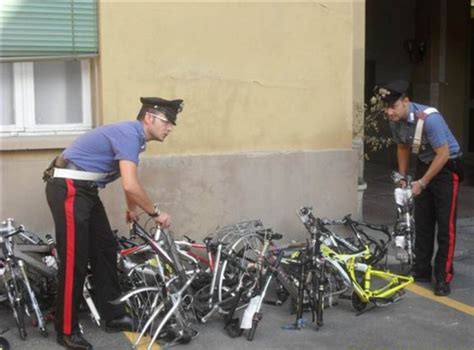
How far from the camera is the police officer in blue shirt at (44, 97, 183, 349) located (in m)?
4.66

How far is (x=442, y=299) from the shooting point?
5926 mm

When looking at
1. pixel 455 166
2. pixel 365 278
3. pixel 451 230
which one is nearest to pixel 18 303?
pixel 365 278

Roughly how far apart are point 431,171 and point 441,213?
15.8 inches

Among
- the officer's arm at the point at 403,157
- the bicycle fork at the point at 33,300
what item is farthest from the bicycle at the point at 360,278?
the bicycle fork at the point at 33,300

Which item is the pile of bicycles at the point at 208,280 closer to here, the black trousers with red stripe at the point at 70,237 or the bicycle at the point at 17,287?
the bicycle at the point at 17,287

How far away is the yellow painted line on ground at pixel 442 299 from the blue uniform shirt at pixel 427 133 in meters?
1.08

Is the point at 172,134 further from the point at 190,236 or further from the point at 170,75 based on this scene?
the point at 190,236

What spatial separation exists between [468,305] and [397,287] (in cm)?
67

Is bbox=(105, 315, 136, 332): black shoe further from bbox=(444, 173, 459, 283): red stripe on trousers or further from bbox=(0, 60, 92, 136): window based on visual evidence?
bbox=(444, 173, 459, 283): red stripe on trousers

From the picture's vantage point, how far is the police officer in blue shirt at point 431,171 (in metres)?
5.83

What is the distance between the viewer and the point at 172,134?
6.62 metres

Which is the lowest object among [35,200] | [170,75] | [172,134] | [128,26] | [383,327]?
[383,327]

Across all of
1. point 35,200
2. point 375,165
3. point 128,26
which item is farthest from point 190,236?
point 375,165

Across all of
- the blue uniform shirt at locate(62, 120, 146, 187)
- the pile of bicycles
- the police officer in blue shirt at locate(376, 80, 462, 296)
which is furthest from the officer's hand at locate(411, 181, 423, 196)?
the blue uniform shirt at locate(62, 120, 146, 187)
